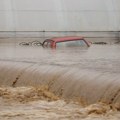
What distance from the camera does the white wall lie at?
35812 millimetres

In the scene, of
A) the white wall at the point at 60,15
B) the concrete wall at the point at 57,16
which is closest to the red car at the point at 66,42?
the concrete wall at the point at 57,16

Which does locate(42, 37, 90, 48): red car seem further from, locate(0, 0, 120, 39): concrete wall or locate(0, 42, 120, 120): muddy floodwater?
locate(0, 42, 120, 120): muddy floodwater

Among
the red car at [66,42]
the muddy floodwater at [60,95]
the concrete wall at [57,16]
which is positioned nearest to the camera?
the muddy floodwater at [60,95]

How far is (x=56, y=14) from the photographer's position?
37.0 metres

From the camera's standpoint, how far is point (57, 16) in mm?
37062

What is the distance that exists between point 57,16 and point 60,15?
24 cm

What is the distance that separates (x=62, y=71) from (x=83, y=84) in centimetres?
179

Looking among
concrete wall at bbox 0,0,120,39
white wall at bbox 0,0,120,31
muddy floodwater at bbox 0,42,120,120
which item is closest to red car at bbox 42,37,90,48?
concrete wall at bbox 0,0,120,39

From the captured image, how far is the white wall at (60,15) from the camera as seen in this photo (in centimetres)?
3581

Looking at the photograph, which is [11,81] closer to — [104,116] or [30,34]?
[104,116]

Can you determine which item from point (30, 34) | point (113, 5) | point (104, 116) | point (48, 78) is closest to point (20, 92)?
point (48, 78)

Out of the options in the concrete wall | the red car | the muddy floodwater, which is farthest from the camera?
the concrete wall

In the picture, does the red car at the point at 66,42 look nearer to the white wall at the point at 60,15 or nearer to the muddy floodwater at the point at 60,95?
the white wall at the point at 60,15

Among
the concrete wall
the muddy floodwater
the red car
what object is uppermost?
the muddy floodwater
